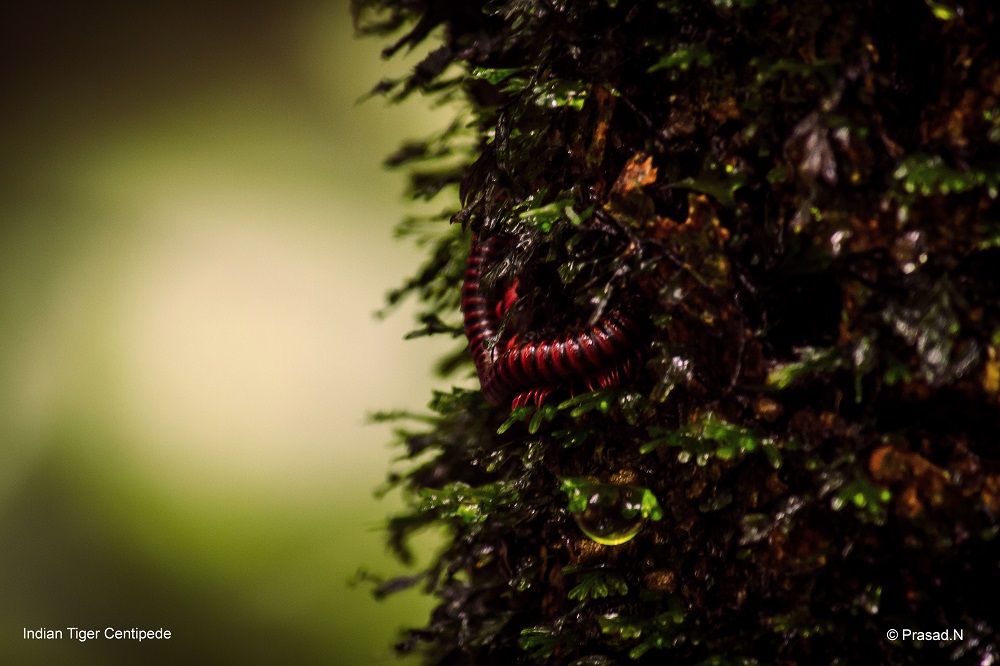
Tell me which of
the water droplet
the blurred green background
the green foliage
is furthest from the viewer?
the blurred green background

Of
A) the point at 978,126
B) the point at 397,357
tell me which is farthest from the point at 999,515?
the point at 397,357

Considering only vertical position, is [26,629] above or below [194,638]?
above

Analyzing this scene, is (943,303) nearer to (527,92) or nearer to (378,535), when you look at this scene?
(527,92)

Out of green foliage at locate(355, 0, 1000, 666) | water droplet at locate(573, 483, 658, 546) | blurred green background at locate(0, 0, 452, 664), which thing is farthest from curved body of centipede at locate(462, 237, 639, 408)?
blurred green background at locate(0, 0, 452, 664)

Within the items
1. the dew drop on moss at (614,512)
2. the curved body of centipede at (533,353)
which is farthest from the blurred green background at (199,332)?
the dew drop on moss at (614,512)

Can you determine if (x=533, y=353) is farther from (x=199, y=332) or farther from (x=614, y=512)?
(x=199, y=332)

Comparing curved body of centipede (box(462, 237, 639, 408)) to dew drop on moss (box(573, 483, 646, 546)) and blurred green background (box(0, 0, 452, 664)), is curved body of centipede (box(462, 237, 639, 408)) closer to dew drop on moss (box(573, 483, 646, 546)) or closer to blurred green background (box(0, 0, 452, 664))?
dew drop on moss (box(573, 483, 646, 546))
